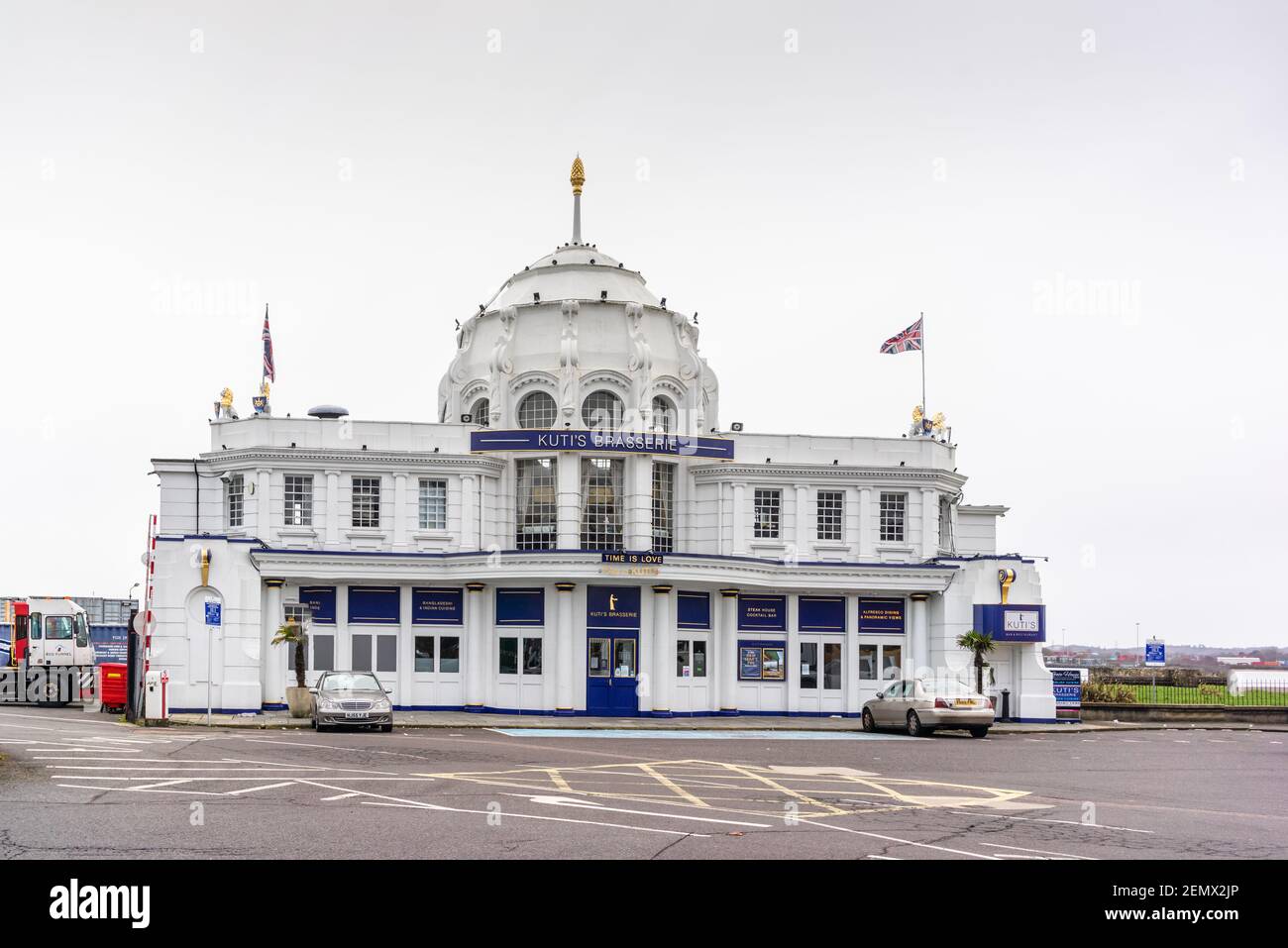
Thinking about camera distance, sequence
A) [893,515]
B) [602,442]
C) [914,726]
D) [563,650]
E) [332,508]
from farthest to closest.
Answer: [893,515] → [332,508] → [602,442] → [563,650] → [914,726]

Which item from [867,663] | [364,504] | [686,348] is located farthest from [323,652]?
[867,663]

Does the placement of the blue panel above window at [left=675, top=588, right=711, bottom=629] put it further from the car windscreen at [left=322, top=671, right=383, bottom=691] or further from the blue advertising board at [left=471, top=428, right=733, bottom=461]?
the car windscreen at [left=322, top=671, right=383, bottom=691]

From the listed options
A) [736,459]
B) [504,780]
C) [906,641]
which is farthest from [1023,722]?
[504,780]

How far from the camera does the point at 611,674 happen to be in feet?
120

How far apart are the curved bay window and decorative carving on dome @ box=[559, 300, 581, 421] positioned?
1664 millimetres

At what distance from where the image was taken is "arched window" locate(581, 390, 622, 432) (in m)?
38.6

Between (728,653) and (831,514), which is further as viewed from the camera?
(831,514)

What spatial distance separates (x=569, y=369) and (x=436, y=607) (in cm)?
776

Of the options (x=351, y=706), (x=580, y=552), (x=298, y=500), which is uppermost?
(x=298, y=500)

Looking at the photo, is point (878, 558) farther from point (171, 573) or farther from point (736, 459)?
point (171, 573)

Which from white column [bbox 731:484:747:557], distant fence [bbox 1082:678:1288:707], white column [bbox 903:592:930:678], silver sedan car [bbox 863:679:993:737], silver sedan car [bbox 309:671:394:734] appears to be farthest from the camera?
distant fence [bbox 1082:678:1288:707]

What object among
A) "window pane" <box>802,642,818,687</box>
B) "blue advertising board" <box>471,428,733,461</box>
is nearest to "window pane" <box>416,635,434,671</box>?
"blue advertising board" <box>471,428,733,461</box>

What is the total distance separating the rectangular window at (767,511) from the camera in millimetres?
38875

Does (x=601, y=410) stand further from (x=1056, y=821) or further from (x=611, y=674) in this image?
(x=1056, y=821)
